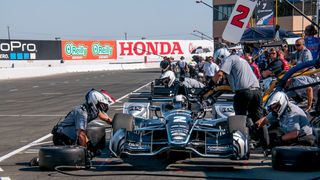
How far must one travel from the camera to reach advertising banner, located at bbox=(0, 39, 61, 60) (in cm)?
6894

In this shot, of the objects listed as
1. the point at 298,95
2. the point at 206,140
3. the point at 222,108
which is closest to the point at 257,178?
the point at 206,140

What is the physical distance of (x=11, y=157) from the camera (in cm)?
1030

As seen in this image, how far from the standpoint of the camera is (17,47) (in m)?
69.9

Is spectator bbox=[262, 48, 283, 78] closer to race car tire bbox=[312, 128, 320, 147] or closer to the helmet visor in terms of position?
race car tire bbox=[312, 128, 320, 147]

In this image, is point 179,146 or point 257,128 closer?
point 179,146

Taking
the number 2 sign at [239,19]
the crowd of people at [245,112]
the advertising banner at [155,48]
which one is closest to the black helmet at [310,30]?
the number 2 sign at [239,19]

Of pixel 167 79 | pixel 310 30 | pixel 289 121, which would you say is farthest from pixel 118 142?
pixel 167 79

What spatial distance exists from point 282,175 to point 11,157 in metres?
4.52

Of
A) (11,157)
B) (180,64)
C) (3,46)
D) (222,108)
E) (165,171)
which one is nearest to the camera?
(165,171)

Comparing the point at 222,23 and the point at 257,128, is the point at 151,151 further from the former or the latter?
the point at 222,23

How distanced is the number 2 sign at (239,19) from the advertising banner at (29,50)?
2305 inches

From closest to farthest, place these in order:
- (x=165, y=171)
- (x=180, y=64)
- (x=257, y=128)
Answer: (x=165, y=171), (x=257, y=128), (x=180, y=64)

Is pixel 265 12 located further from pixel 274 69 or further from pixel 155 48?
pixel 155 48

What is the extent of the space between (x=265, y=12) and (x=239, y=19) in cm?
1499
